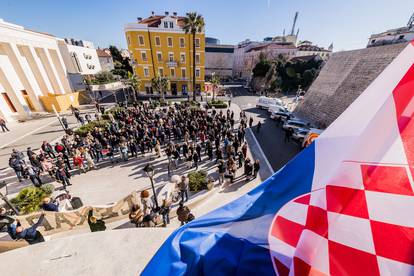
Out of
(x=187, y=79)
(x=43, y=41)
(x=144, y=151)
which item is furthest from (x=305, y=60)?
(x=43, y=41)

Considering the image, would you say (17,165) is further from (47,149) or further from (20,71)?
(20,71)

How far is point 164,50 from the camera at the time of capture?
33.9 metres

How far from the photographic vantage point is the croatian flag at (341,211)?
158 cm

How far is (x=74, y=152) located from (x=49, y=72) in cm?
2613

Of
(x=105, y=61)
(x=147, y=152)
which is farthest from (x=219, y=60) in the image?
(x=147, y=152)

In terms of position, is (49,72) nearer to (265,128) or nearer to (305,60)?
(265,128)

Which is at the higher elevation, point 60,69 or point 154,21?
point 154,21

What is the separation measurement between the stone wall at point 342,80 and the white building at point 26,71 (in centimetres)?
3759

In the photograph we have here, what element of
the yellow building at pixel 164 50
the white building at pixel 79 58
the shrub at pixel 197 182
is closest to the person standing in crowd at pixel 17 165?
the shrub at pixel 197 182

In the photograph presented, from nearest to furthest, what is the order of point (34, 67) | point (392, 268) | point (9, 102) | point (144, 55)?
point (392, 268) → point (9, 102) → point (34, 67) → point (144, 55)

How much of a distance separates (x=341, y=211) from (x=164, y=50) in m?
37.9

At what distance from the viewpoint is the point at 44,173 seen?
11227 mm

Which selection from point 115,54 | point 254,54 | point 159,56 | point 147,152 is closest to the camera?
point 147,152

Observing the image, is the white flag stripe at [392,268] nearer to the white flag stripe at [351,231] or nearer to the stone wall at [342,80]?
the white flag stripe at [351,231]
